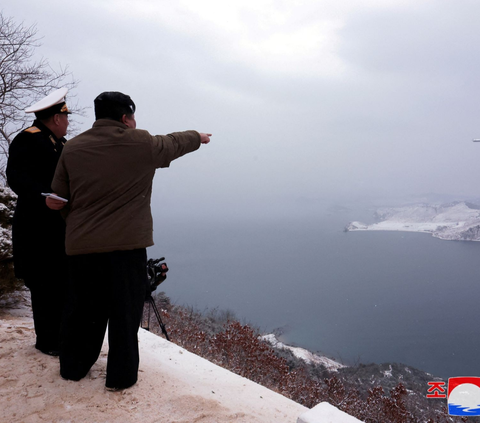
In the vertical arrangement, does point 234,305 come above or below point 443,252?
below

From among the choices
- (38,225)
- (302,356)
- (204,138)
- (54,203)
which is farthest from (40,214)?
(302,356)

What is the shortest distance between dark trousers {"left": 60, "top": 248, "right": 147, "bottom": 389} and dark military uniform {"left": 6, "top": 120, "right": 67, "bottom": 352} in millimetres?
297

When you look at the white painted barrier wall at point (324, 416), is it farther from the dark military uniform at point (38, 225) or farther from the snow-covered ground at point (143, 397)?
the dark military uniform at point (38, 225)

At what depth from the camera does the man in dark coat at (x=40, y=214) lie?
80.8 inches

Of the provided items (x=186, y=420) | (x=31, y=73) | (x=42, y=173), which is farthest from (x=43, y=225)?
(x=31, y=73)

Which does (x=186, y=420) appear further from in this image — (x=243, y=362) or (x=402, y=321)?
(x=402, y=321)

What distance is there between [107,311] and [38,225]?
0.71 metres

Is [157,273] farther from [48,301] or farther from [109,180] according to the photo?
[109,180]

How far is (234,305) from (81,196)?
48.6 metres

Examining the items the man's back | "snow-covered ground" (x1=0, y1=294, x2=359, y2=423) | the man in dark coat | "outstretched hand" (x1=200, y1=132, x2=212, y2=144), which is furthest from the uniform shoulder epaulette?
"snow-covered ground" (x1=0, y1=294, x2=359, y2=423)

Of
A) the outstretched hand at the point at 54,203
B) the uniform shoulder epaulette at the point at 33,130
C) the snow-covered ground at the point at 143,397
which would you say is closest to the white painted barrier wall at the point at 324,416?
the snow-covered ground at the point at 143,397

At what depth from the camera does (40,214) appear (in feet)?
7.05

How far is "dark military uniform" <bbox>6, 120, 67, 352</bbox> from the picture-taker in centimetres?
205

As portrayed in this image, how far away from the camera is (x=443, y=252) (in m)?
67.5
